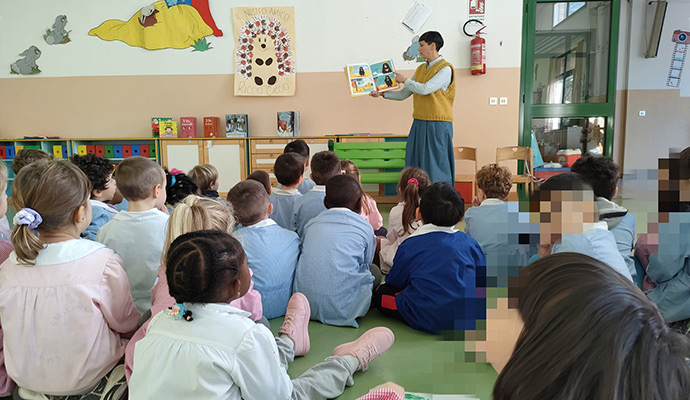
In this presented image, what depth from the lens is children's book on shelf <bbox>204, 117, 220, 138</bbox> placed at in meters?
6.38

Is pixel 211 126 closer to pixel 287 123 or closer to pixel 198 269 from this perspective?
pixel 287 123

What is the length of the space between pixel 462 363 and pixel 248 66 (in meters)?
5.87

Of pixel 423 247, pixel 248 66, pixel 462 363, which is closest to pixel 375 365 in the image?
pixel 423 247

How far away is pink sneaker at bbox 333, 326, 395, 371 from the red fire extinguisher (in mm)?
4970

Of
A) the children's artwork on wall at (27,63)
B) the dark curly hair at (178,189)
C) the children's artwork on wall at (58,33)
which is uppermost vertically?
the children's artwork on wall at (58,33)

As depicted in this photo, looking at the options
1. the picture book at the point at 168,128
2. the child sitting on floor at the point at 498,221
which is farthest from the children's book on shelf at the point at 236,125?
the child sitting on floor at the point at 498,221

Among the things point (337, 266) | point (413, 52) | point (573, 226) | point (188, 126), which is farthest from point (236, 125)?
point (573, 226)

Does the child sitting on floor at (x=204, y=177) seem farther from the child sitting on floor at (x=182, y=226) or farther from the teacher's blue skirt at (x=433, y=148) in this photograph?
the teacher's blue skirt at (x=433, y=148)

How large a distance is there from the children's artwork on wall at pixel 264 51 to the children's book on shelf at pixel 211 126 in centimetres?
47

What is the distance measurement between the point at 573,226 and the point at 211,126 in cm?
548

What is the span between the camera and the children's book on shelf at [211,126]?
638 centimetres

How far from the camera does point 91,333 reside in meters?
1.44

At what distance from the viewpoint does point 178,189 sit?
115 inches

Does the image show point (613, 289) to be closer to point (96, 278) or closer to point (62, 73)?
point (96, 278)
